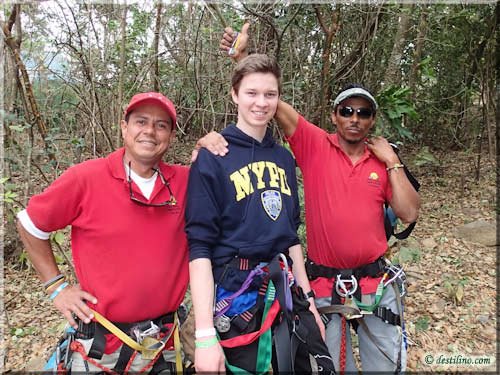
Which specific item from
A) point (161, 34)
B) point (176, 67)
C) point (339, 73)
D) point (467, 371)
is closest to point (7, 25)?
point (161, 34)

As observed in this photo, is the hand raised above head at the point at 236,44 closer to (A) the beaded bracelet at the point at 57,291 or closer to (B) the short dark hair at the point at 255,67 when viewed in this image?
(B) the short dark hair at the point at 255,67

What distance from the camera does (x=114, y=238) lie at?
208 cm

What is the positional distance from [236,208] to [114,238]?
2.23 feet

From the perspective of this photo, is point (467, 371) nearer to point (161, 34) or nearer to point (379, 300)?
point (379, 300)

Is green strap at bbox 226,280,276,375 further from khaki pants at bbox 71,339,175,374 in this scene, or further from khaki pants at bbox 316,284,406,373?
khaki pants at bbox 316,284,406,373

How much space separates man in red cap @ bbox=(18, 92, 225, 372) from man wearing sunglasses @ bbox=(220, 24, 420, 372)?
911 millimetres

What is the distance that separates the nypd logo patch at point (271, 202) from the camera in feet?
6.95

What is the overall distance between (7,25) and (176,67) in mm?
2149

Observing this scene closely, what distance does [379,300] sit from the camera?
266 centimetres

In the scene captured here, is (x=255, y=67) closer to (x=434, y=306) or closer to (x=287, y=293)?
(x=287, y=293)

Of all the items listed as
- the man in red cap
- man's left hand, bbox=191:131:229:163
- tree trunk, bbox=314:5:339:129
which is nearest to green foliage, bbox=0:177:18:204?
the man in red cap

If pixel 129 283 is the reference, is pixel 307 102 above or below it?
above

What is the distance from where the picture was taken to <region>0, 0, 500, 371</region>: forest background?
446cm

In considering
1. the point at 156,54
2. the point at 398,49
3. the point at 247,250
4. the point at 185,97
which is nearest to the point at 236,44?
the point at 247,250
